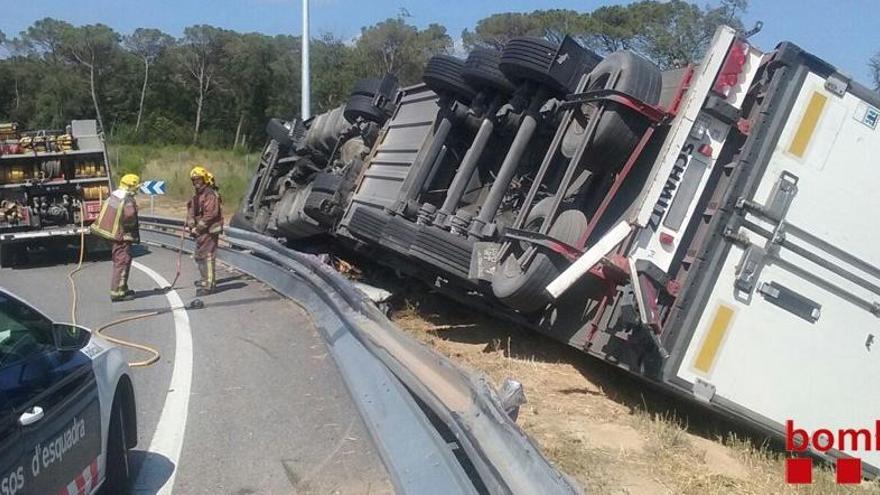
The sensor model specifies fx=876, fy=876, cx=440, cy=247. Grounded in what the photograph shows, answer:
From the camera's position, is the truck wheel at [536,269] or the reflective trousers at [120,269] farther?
the reflective trousers at [120,269]

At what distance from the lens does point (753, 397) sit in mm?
5910

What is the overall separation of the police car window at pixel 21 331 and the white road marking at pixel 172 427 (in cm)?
105

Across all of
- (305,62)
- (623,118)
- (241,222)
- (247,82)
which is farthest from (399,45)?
(623,118)

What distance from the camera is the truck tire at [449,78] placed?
8.73m

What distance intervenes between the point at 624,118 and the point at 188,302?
246 inches

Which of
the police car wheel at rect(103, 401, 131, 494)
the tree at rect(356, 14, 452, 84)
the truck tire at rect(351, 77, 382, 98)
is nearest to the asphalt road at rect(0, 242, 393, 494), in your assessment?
the police car wheel at rect(103, 401, 131, 494)

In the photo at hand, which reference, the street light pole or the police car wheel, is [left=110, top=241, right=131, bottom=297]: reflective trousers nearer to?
the police car wheel

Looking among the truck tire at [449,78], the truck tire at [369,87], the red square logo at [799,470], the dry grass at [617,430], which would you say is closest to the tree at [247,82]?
the truck tire at [369,87]

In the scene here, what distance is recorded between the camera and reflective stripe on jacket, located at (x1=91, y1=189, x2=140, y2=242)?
36.6 ft

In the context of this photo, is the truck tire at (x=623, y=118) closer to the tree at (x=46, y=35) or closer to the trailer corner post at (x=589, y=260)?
the trailer corner post at (x=589, y=260)

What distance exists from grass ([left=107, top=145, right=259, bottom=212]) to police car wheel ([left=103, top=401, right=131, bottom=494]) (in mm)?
21424

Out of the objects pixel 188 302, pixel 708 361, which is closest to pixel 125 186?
pixel 188 302

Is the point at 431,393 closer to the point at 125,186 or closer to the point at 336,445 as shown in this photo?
the point at 336,445

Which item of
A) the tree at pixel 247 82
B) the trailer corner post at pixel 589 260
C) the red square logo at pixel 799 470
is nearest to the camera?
the red square logo at pixel 799 470
